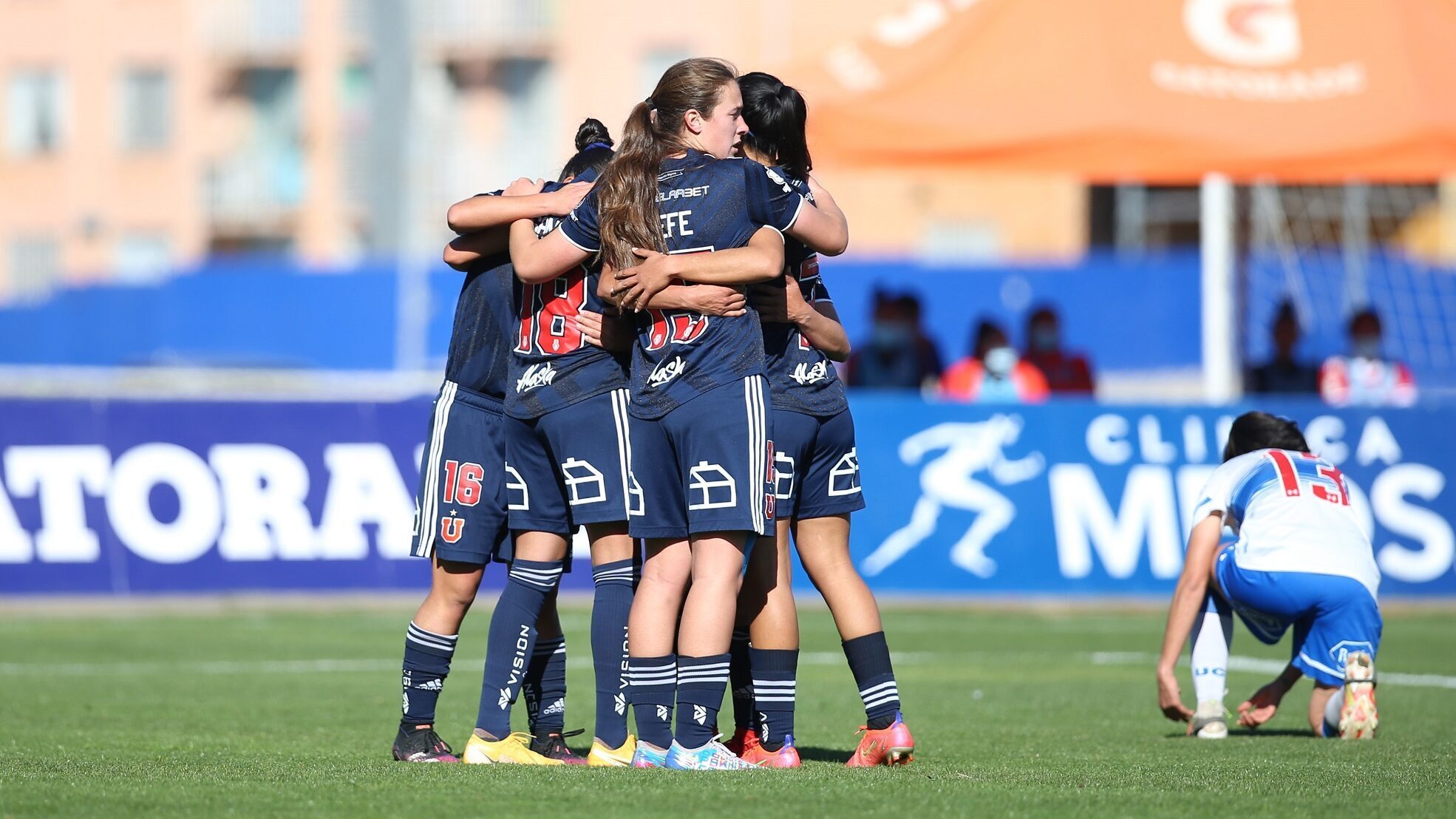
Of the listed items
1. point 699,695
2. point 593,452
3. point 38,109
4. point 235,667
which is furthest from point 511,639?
point 38,109

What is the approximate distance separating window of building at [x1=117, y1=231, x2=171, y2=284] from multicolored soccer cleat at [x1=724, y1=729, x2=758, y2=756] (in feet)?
135

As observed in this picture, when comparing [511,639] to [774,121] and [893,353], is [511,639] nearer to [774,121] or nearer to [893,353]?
[774,121]

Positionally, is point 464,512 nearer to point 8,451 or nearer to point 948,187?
Result: point 8,451

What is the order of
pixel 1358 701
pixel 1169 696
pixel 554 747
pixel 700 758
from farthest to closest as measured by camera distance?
1. pixel 1358 701
2. pixel 1169 696
3. pixel 554 747
4. pixel 700 758

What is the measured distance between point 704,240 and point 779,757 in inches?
65.3

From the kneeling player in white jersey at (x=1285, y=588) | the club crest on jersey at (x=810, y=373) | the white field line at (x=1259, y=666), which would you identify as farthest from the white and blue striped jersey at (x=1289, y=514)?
the club crest on jersey at (x=810, y=373)

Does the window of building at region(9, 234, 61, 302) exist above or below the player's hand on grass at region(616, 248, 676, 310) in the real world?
above

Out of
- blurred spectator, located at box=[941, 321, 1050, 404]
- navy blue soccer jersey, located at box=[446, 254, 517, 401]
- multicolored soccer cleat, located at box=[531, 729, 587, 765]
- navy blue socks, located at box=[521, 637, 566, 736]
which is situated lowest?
multicolored soccer cleat, located at box=[531, 729, 587, 765]

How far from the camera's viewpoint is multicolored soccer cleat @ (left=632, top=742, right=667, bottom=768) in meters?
5.96

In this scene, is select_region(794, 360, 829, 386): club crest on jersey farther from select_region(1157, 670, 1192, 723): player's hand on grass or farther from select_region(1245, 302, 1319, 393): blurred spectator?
select_region(1245, 302, 1319, 393): blurred spectator

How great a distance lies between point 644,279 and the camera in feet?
19.1

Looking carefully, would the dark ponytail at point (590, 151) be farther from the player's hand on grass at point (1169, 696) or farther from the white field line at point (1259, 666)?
the white field line at point (1259, 666)

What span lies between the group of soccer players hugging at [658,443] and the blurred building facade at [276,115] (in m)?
35.3

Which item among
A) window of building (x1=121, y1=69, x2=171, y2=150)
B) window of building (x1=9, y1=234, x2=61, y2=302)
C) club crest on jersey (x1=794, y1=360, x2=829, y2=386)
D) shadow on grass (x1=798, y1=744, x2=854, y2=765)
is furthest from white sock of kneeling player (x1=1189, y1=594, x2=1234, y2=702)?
window of building (x1=121, y1=69, x2=171, y2=150)
